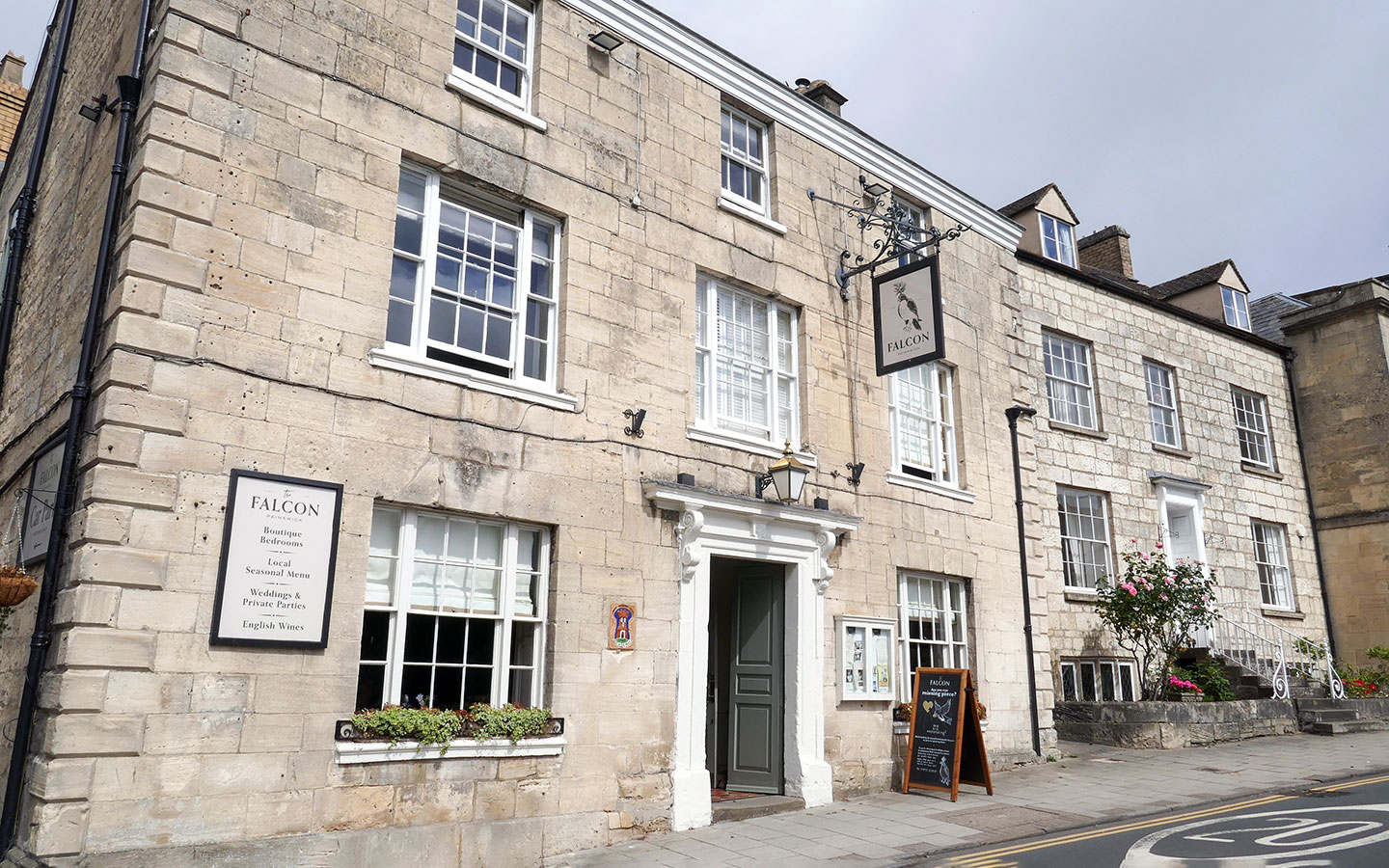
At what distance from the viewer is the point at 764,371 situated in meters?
11.5

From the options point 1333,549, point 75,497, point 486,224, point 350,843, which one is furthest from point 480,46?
point 1333,549

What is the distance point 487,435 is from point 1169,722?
1167 cm

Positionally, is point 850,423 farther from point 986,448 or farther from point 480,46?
point 480,46

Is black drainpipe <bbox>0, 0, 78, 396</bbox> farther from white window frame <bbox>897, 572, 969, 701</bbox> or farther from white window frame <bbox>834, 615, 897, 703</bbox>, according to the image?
white window frame <bbox>897, 572, 969, 701</bbox>

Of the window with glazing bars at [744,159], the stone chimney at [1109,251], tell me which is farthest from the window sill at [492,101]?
the stone chimney at [1109,251]

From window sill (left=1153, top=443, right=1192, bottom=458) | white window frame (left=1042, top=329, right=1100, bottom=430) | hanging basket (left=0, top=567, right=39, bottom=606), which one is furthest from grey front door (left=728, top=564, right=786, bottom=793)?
window sill (left=1153, top=443, right=1192, bottom=458)

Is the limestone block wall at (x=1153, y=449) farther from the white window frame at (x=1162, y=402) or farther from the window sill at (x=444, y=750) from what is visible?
the window sill at (x=444, y=750)

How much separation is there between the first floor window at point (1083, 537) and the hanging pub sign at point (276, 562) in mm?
13010

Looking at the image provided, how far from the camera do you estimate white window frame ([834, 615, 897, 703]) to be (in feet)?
36.7

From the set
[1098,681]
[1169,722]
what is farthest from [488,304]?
[1098,681]

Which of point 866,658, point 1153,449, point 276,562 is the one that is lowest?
point 866,658

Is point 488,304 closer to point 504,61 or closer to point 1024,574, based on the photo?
point 504,61

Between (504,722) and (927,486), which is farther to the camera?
(927,486)

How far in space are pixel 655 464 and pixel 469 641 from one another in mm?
2619
